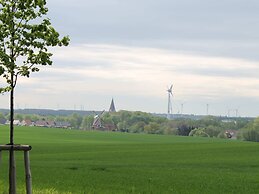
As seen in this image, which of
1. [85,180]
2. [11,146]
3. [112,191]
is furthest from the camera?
[85,180]

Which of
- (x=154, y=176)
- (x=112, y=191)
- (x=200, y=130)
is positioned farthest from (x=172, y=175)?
(x=200, y=130)

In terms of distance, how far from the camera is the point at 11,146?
624 inches

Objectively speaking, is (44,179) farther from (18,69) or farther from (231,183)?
(18,69)

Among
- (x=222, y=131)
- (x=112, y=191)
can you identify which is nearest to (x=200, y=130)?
(x=222, y=131)

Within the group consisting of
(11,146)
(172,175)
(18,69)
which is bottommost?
(172,175)

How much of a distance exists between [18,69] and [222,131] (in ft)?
539

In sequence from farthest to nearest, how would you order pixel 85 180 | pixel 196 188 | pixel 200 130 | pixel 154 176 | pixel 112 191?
pixel 200 130, pixel 154 176, pixel 85 180, pixel 196 188, pixel 112 191

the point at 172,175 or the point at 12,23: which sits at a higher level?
the point at 12,23

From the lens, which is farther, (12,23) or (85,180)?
(85,180)

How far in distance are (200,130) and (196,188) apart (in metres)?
145

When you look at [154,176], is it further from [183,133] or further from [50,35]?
[183,133]

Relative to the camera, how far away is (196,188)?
94.5ft

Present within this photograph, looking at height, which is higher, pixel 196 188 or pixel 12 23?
pixel 12 23

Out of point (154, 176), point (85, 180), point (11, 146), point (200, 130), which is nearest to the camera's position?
point (11, 146)
